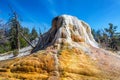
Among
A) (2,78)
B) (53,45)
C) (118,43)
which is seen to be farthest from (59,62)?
(118,43)

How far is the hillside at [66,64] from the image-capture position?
8.34 metres

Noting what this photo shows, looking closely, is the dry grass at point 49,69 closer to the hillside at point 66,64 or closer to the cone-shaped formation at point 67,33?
the hillside at point 66,64

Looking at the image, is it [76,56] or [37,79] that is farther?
[76,56]

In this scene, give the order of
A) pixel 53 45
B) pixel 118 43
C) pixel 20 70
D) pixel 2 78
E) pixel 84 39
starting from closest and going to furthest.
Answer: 1. pixel 2 78
2. pixel 20 70
3. pixel 53 45
4. pixel 84 39
5. pixel 118 43

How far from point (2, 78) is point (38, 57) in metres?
1.64

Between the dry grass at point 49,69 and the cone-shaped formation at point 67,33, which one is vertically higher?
the cone-shaped formation at point 67,33

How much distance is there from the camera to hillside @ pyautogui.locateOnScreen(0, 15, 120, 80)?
834cm

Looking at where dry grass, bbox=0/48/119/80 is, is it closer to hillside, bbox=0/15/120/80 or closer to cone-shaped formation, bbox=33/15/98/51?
hillside, bbox=0/15/120/80

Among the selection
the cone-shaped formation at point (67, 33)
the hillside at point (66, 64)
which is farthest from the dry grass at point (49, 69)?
the cone-shaped formation at point (67, 33)

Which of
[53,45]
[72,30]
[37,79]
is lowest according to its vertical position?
[37,79]

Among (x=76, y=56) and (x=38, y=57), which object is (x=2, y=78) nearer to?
(x=38, y=57)

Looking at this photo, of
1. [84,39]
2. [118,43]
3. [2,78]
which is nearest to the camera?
[2,78]

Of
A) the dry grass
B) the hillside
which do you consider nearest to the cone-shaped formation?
the hillside

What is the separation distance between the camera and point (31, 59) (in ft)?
29.2
